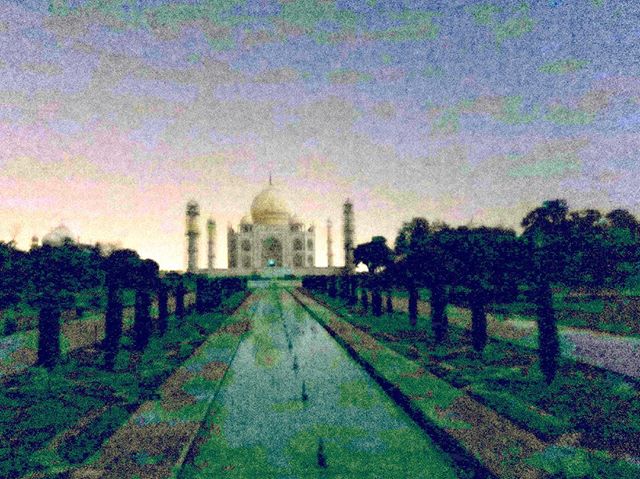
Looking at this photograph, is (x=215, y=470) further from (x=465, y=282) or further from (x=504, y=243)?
(x=465, y=282)

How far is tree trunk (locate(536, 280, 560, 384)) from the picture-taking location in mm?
8320

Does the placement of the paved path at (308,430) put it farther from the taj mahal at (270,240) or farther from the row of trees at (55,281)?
the taj mahal at (270,240)

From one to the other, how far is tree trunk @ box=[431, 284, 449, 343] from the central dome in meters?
67.0

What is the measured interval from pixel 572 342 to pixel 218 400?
30.4 ft

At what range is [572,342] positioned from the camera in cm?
1301

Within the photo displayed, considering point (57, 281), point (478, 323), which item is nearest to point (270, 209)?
point (478, 323)

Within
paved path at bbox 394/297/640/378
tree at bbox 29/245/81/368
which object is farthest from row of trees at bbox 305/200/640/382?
tree at bbox 29/245/81/368

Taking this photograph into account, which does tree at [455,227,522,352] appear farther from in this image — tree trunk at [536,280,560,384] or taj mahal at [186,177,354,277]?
taj mahal at [186,177,354,277]

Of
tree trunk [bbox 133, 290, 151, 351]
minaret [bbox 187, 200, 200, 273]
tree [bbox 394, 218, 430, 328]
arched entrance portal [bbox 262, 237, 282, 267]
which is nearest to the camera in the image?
tree trunk [bbox 133, 290, 151, 351]

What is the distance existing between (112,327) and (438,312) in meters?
7.54

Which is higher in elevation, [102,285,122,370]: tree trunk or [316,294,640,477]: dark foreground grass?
[102,285,122,370]: tree trunk

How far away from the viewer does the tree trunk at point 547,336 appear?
832 centimetres

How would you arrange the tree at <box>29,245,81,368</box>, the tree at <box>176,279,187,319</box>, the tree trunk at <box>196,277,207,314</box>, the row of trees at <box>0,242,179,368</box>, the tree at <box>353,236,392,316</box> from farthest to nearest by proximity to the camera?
the tree trunk at <box>196,277,207,314</box> < the tree at <box>353,236,392,316</box> < the tree at <box>176,279,187,319</box> < the tree at <box>29,245,81,368</box> < the row of trees at <box>0,242,179,368</box>

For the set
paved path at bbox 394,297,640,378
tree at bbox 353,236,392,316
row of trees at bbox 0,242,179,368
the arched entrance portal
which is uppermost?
the arched entrance portal
